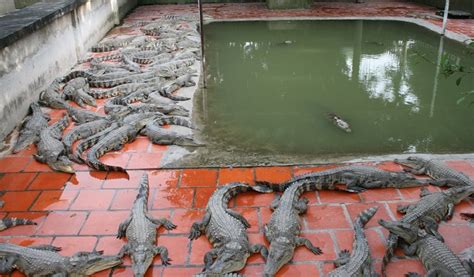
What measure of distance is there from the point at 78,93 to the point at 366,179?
430cm

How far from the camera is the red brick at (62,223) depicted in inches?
138

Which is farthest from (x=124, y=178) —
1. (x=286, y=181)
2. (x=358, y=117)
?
(x=358, y=117)

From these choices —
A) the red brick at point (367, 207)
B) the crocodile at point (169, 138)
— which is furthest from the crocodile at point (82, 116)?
the red brick at point (367, 207)

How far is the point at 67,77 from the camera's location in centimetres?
705

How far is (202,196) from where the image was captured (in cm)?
395

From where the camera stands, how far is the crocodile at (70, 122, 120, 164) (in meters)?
4.61

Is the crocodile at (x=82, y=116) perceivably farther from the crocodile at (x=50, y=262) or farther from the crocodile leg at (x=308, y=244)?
the crocodile leg at (x=308, y=244)

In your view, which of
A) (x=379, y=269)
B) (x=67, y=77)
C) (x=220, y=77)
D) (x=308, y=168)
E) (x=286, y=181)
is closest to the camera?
(x=379, y=269)

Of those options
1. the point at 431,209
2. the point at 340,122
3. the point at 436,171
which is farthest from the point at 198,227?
the point at 340,122

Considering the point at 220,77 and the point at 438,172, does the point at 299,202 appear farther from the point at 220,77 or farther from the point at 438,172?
the point at 220,77

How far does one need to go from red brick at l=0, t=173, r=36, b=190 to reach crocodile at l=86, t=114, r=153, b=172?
0.58 metres

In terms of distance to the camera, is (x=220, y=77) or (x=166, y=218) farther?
(x=220, y=77)

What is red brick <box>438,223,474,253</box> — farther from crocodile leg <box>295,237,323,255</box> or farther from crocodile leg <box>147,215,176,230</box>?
crocodile leg <box>147,215,176,230</box>

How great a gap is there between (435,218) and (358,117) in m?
2.49
